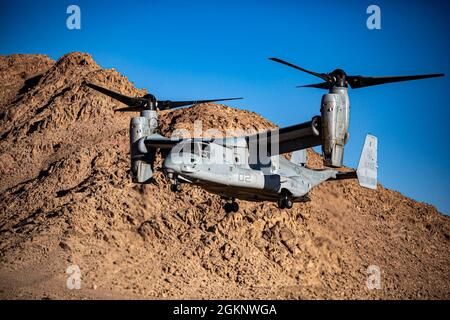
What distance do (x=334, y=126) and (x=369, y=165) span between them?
18.0 ft

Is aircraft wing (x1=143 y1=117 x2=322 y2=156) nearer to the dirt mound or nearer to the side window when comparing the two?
the side window

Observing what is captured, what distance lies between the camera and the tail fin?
31.4 meters

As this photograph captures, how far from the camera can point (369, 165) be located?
3222 centimetres

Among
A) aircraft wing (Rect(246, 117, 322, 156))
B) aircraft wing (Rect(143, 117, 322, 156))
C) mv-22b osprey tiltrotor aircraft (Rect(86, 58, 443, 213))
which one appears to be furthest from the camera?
aircraft wing (Rect(143, 117, 322, 156))

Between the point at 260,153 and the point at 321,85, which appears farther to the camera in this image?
the point at 260,153

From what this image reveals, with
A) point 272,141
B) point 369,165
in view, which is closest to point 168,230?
point 272,141

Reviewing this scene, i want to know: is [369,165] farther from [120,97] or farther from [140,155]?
[120,97]

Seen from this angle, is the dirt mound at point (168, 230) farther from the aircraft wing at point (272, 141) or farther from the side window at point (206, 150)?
the side window at point (206, 150)

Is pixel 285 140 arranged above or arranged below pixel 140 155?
above

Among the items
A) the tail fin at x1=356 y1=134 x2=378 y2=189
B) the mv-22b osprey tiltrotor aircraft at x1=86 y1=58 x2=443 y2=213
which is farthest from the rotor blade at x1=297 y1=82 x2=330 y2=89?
the tail fin at x1=356 y1=134 x2=378 y2=189

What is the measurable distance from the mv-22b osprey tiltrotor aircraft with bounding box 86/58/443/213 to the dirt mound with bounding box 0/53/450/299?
598 cm

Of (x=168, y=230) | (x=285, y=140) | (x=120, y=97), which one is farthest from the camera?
(x=168, y=230)

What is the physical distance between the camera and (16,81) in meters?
63.0
